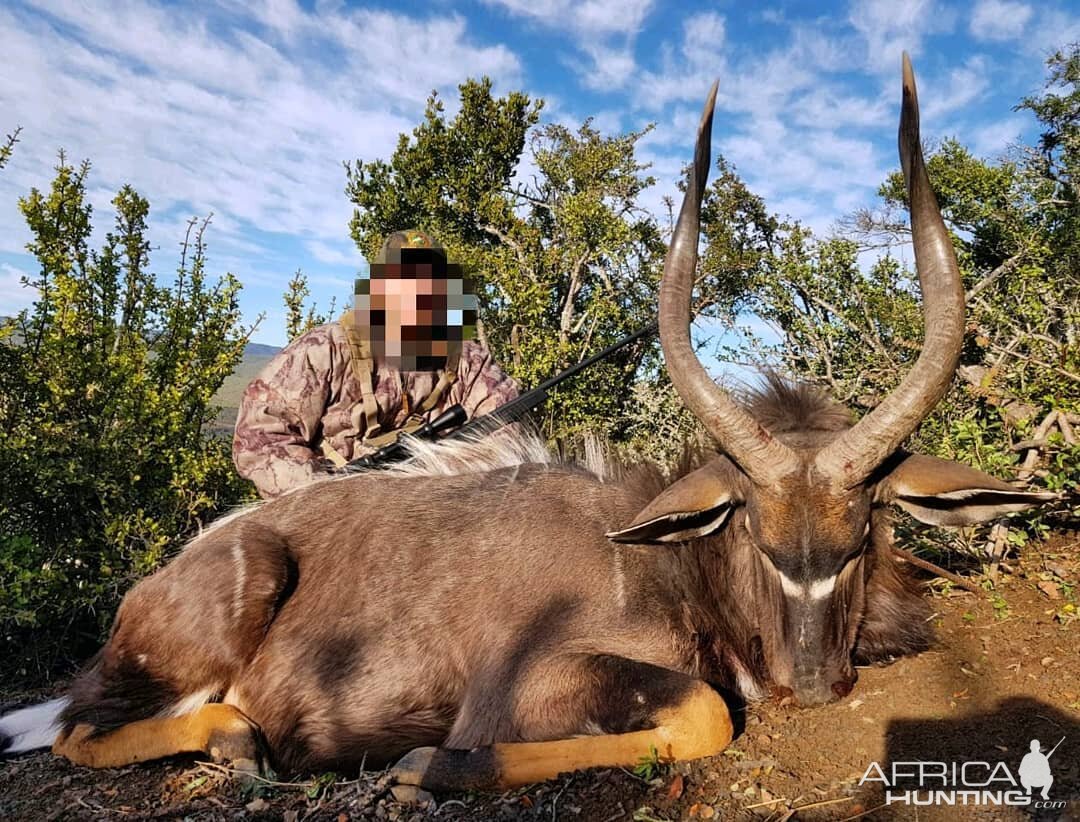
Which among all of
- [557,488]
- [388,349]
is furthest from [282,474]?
[557,488]

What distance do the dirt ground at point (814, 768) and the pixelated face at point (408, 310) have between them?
3.10 m

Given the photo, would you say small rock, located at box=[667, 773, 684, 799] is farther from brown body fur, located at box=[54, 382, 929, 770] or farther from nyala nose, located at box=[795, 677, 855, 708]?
nyala nose, located at box=[795, 677, 855, 708]

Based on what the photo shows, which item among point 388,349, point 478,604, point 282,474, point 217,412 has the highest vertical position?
point 388,349

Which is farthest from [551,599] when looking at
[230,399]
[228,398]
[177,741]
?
[230,399]

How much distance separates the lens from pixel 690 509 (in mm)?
3455

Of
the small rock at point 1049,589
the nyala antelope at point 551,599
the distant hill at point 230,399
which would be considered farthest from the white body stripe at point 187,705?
the small rock at point 1049,589

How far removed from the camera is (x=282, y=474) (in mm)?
5523

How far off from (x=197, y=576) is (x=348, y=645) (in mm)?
890

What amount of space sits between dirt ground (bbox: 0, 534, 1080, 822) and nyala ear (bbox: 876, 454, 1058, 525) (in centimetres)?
69

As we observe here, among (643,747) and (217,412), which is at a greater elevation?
(217,412)

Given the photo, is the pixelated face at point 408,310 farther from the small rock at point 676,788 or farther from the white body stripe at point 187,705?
the small rock at point 676,788

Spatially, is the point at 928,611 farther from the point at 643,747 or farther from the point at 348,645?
the point at 348,645

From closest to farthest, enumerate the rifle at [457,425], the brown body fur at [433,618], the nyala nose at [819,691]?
1. the nyala nose at [819,691]
2. the brown body fur at [433,618]
3. the rifle at [457,425]

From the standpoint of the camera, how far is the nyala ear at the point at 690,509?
3.44 meters
